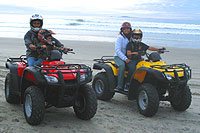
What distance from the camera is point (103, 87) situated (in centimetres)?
826

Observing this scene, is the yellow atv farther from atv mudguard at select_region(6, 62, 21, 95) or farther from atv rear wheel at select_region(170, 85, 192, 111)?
atv mudguard at select_region(6, 62, 21, 95)

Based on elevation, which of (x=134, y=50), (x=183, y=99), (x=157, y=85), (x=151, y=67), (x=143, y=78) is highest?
(x=134, y=50)

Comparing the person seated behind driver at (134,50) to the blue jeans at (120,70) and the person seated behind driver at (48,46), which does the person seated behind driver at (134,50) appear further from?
the person seated behind driver at (48,46)

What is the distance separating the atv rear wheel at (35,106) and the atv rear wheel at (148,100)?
197 centimetres

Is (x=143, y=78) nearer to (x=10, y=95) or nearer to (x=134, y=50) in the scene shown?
(x=134, y=50)

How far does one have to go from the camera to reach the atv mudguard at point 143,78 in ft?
22.4

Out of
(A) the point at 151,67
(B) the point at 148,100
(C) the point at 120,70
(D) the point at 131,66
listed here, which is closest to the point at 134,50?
(D) the point at 131,66

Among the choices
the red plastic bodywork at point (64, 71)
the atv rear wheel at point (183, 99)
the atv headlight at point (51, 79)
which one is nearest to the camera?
the atv headlight at point (51, 79)

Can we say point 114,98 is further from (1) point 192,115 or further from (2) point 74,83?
(2) point 74,83

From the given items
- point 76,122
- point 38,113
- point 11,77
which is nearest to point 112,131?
point 76,122

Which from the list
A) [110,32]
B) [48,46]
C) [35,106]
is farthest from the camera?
[110,32]

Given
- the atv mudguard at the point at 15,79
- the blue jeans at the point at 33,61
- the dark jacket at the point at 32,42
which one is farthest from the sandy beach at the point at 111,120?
Answer: the dark jacket at the point at 32,42

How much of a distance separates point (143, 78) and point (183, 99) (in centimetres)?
89

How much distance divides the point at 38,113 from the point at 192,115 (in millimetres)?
3058
